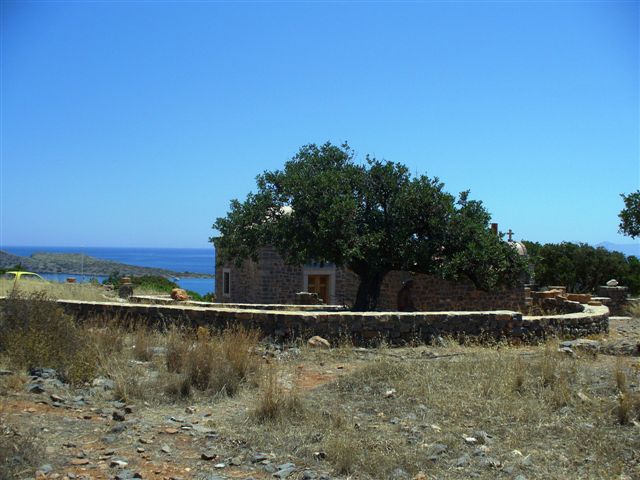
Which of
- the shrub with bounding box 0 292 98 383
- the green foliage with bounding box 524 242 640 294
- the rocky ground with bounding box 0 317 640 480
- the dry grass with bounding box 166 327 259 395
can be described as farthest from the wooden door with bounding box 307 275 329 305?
the rocky ground with bounding box 0 317 640 480

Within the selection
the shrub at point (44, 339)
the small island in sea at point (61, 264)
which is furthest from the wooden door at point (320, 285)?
the small island in sea at point (61, 264)

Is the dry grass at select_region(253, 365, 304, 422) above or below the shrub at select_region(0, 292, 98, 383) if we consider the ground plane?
below

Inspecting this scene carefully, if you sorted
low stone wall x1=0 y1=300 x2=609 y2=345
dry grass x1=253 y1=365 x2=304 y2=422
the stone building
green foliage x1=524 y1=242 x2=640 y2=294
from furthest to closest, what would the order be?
green foliage x1=524 y1=242 x2=640 y2=294
the stone building
low stone wall x1=0 y1=300 x2=609 y2=345
dry grass x1=253 y1=365 x2=304 y2=422

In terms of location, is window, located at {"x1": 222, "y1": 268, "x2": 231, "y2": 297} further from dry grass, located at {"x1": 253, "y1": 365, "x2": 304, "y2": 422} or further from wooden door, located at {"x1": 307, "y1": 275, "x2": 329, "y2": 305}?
dry grass, located at {"x1": 253, "y1": 365, "x2": 304, "y2": 422}

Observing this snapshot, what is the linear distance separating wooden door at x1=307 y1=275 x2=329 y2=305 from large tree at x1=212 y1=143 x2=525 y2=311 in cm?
596

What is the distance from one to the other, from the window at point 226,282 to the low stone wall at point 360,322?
1336cm

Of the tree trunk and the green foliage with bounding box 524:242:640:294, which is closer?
the tree trunk

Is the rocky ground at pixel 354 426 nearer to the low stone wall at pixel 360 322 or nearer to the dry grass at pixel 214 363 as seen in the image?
the dry grass at pixel 214 363

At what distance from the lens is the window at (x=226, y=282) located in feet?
82.8

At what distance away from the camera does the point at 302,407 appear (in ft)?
20.4

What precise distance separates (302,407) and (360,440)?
0.98 metres

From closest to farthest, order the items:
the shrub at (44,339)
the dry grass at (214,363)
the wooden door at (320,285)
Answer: the dry grass at (214,363)
the shrub at (44,339)
the wooden door at (320,285)

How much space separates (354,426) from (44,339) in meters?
4.41

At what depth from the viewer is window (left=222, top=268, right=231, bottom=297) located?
25.2m
